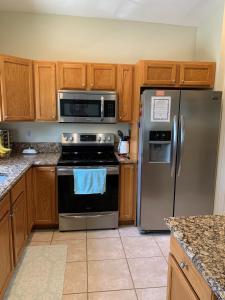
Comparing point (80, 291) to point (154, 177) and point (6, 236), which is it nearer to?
point (6, 236)

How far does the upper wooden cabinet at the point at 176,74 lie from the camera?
280 cm

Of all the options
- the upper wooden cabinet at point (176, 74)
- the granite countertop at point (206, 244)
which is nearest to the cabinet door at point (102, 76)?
the upper wooden cabinet at point (176, 74)

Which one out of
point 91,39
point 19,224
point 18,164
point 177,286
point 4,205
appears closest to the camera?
point 177,286

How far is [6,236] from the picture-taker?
1.92 m

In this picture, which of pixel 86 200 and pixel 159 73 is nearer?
pixel 159 73

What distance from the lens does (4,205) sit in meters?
1.86

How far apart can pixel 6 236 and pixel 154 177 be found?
1.69m

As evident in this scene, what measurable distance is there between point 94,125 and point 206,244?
8.52ft

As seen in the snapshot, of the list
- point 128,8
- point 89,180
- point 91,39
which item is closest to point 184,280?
point 89,180

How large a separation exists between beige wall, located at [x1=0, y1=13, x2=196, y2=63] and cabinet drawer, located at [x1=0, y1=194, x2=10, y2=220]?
214cm

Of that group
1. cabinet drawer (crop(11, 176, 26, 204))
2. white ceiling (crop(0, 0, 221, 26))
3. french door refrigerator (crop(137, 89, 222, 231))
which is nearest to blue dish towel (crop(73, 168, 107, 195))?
french door refrigerator (crop(137, 89, 222, 231))

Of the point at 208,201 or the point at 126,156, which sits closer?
the point at 208,201

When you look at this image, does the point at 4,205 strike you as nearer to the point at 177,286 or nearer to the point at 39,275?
the point at 39,275

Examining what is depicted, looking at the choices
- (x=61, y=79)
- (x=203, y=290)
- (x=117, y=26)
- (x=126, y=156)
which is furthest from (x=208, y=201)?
(x=117, y=26)
